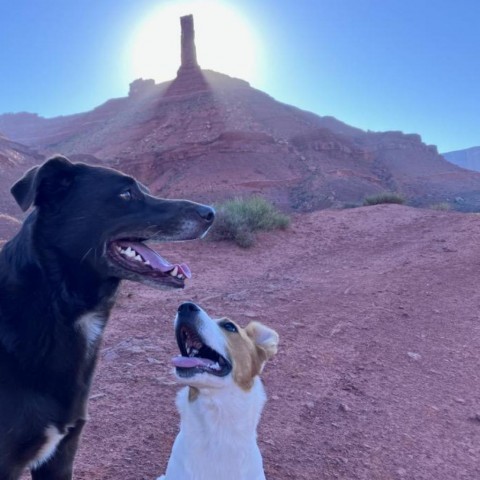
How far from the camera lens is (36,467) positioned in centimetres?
299

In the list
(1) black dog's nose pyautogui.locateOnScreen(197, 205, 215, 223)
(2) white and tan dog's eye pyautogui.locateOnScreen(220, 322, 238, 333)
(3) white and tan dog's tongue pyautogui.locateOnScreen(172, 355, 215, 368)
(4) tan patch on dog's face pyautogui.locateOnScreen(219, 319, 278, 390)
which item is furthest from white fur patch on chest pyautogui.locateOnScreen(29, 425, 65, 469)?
(1) black dog's nose pyautogui.locateOnScreen(197, 205, 215, 223)

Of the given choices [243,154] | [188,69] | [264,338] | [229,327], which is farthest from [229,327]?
[188,69]

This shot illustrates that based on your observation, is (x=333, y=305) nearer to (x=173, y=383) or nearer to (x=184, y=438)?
(x=173, y=383)

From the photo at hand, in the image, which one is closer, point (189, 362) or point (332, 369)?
point (189, 362)

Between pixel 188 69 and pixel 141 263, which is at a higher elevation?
pixel 188 69

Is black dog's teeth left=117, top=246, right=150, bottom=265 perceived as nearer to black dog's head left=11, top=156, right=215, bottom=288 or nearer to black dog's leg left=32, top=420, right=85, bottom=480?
black dog's head left=11, top=156, right=215, bottom=288

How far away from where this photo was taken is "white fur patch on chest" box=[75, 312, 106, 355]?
9.73ft

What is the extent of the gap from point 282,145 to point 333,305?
41.9 meters

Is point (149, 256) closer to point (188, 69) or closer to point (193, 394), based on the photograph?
point (193, 394)

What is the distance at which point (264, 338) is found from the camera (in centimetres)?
397

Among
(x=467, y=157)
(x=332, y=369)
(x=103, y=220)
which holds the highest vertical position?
(x=467, y=157)

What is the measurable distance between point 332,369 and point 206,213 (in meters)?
3.26

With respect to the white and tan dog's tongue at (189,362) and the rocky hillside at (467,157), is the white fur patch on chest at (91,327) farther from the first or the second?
the rocky hillside at (467,157)

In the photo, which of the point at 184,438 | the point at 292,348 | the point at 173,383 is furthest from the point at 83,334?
the point at 292,348
